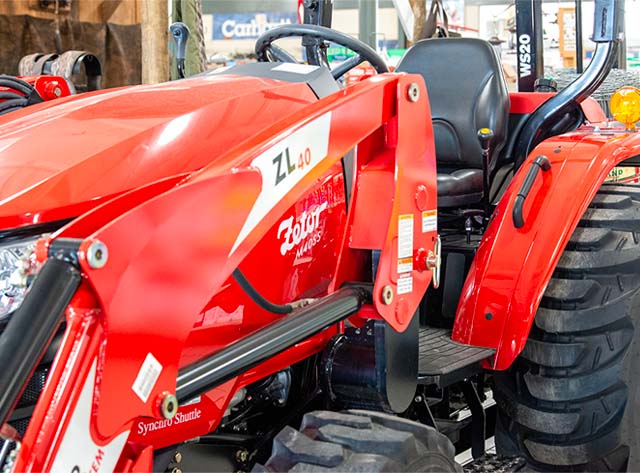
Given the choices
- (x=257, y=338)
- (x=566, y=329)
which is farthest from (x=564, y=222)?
(x=257, y=338)

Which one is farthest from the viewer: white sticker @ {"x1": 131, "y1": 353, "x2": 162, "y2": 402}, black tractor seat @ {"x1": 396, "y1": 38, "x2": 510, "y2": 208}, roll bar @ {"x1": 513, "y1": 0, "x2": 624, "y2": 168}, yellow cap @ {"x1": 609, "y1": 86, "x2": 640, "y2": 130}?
black tractor seat @ {"x1": 396, "y1": 38, "x2": 510, "y2": 208}

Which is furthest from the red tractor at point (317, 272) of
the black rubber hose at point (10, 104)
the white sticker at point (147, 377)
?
the black rubber hose at point (10, 104)

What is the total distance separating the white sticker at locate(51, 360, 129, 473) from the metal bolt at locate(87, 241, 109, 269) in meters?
0.14

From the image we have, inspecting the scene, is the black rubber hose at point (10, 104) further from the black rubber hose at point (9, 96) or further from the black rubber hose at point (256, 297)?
the black rubber hose at point (256, 297)

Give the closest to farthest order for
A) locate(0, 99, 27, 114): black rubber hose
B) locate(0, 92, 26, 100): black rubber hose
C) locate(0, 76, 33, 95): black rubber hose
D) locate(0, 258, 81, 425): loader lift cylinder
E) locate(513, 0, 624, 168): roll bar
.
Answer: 1. locate(0, 258, 81, 425): loader lift cylinder
2. locate(513, 0, 624, 168): roll bar
3. locate(0, 99, 27, 114): black rubber hose
4. locate(0, 92, 26, 100): black rubber hose
5. locate(0, 76, 33, 95): black rubber hose

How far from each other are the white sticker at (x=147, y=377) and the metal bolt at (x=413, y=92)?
0.89 meters

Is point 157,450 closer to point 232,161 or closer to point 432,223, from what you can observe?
point 232,161

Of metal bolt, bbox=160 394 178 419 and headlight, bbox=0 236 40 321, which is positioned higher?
headlight, bbox=0 236 40 321

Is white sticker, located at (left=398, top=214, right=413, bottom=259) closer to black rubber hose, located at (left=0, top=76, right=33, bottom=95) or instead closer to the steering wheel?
the steering wheel

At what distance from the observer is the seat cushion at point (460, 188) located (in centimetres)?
297

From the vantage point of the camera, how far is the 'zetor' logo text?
190 centimetres

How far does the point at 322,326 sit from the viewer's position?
185cm

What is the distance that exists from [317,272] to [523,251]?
0.73 m

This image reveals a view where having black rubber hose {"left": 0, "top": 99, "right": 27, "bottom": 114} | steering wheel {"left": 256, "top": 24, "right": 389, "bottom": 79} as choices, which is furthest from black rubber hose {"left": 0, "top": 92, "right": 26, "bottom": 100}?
steering wheel {"left": 256, "top": 24, "right": 389, "bottom": 79}
